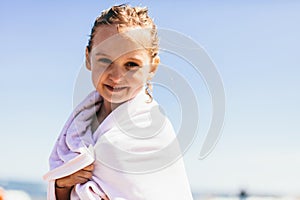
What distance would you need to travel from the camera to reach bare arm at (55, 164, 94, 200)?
1.32 meters

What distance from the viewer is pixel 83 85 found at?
1.45 meters

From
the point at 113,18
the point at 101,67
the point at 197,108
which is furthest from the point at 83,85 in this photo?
the point at 197,108

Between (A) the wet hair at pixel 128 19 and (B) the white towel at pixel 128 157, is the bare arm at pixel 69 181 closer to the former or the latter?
(B) the white towel at pixel 128 157

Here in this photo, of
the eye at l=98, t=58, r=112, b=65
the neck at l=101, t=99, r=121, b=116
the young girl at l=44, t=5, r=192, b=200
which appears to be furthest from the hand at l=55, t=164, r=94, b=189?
the eye at l=98, t=58, r=112, b=65

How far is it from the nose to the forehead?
33mm

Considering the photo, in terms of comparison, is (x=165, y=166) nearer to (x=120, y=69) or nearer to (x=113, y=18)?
(x=120, y=69)

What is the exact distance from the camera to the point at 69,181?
4.38 ft

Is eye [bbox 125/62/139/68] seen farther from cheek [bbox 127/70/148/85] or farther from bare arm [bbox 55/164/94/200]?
bare arm [bbox 55/164/94/200]

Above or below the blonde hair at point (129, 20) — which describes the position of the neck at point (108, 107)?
below

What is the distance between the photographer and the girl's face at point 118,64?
136 centimetres

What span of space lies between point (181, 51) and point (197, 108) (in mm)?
183

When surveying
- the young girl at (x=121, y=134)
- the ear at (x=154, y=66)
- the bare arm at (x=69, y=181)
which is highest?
the ear at (x=154, y=66)

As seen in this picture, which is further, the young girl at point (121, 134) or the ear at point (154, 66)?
the ear at point (154, 66)

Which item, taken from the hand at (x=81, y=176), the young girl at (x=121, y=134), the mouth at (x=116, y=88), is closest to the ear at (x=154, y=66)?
the young girl at (x=121, y=134)
